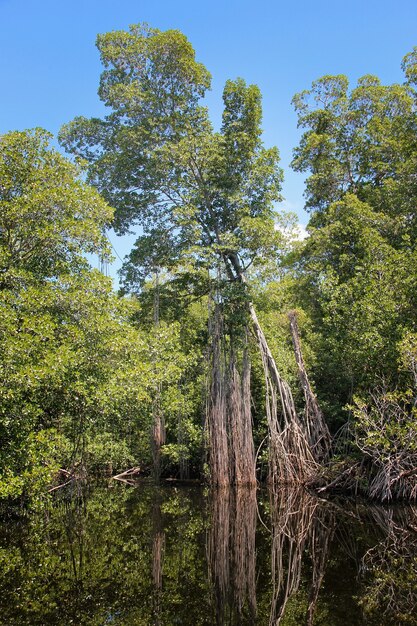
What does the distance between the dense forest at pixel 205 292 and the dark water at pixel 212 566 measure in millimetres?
1138

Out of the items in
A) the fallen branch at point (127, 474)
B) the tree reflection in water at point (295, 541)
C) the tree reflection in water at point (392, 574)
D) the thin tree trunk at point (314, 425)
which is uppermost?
the thin tree trunk at point (314, 425)

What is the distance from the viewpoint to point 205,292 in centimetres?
1290

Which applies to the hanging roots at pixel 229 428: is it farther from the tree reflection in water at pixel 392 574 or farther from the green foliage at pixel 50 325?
the tree reflection in water at pixel 392 574

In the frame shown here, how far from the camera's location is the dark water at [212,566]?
415 centimetres

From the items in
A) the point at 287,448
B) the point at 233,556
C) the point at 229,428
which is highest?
the point at 229,428

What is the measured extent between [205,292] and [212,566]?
801cm

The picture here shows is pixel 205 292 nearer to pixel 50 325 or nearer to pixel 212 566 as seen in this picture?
pixel 50 325

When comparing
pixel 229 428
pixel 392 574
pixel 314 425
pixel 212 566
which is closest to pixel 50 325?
pixel 212 566

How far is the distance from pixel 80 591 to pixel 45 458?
111 inches

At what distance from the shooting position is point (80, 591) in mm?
4707

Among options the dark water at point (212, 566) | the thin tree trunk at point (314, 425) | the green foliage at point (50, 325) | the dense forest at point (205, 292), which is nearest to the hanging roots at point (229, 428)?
the dense forest at point (205, 292)

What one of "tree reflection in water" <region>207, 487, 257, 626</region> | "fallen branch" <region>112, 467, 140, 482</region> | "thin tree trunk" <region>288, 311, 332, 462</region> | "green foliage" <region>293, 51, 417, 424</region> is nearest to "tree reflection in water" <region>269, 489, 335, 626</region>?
"tree reflection in water" <region>207, 487, 257, 626</region>

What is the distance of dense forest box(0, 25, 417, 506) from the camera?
7.82m

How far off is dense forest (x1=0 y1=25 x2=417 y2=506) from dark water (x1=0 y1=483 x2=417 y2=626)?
114 cm
